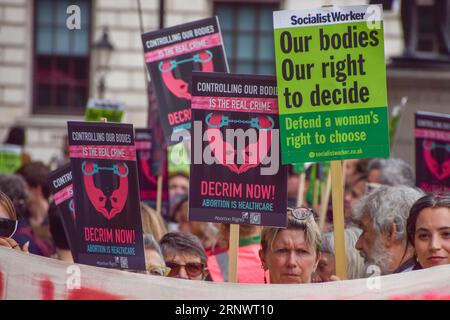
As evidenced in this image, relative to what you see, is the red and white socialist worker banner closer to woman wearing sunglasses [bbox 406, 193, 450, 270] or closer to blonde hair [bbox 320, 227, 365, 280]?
woman wearing sunglasses [bbox 406, 193, 450, 270]

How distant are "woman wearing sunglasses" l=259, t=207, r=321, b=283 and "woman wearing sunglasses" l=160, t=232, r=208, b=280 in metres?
0.45

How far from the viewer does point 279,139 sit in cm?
515

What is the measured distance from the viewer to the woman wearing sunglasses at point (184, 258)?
5.59 metres

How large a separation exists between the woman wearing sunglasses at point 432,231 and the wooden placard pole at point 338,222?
32 cm

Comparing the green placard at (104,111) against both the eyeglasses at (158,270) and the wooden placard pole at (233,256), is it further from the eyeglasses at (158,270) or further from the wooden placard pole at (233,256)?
the wooden placard pole at (233,256)

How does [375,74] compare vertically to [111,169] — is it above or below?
above

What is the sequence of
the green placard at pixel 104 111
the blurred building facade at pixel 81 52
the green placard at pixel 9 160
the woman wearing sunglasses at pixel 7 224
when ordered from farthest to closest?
A: the blurred building facade at pixel 81 52 < the green placard at pixel 9 160 < the green placard at pixel 104 111 < the woman wearing sunglasses at pixel 7 224

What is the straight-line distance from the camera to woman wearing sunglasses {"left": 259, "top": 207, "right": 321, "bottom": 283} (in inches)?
201

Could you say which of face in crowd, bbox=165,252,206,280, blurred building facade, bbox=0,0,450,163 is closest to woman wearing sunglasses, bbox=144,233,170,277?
face in crowd, bbox=165,252,206,280

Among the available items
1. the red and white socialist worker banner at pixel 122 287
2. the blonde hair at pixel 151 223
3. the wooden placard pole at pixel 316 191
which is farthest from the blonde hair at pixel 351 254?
the wooden placard pole at pixel 316 191

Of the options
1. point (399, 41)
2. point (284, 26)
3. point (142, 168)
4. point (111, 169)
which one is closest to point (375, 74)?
point (284, 26)

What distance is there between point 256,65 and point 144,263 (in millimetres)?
20319

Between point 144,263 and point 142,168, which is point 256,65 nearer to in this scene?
point 142,168

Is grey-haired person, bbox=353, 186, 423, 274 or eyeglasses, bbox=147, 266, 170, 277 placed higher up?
grey-haired person, bbox=353, 186, 423, 274
